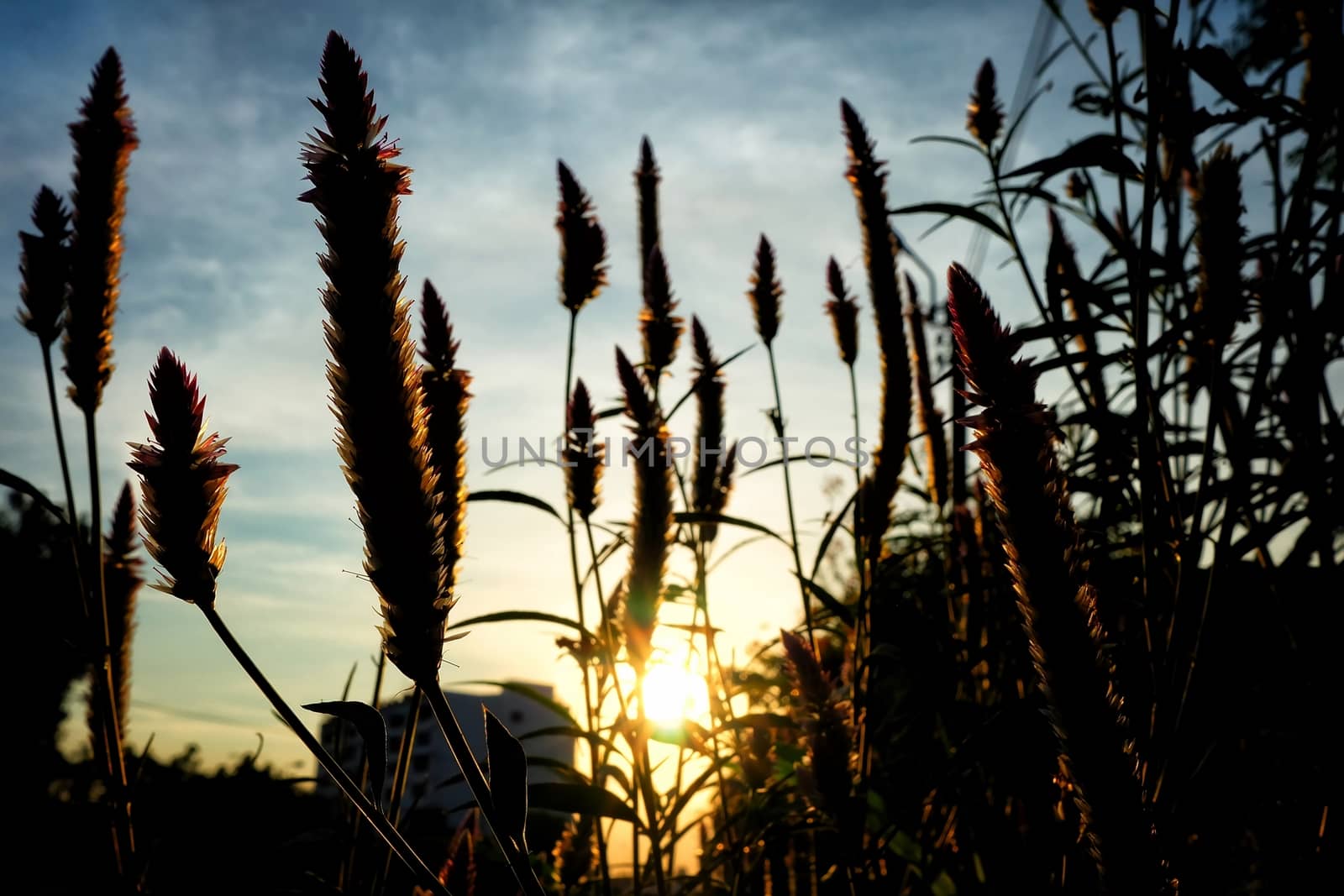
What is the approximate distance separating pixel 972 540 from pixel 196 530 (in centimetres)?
224

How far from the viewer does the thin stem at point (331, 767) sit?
0.56 metres

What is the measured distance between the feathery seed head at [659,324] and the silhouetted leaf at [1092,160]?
3.48ft

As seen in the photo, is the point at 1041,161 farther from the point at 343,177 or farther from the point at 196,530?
the point at 196,530

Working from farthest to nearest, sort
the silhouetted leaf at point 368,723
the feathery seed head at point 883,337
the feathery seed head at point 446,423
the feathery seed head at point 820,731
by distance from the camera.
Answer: the feathery seed head at point 883,337 → the feathery seed head at point 820,731 → the feathery seed head at point 446,423 → the silhouetted leaf at point 368,723

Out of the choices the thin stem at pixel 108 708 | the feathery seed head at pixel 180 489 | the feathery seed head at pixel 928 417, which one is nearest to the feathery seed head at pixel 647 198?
the feathery seed head at pixel 928 417

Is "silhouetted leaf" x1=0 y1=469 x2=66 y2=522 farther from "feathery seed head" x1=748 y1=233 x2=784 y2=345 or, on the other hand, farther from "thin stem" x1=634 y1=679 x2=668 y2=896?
"feathery seed head" x1=748 y1=233 x2=784 y2=345

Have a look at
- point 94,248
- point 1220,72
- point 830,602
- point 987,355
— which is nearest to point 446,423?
point 987,355

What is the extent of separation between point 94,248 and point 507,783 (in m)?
1.44

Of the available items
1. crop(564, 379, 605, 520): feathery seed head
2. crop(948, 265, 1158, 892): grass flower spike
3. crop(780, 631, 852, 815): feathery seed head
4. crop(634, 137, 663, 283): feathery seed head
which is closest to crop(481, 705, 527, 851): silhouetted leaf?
crop(948, 265, 1158, 892): grass flower spike

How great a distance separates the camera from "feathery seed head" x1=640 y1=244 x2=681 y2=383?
2301 millimetres

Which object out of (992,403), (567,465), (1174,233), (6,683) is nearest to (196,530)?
(992,403)

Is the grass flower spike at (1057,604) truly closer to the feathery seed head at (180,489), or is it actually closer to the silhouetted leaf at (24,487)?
the feathery seed head at (180,489)

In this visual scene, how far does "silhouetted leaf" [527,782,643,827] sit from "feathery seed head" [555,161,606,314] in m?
1.20

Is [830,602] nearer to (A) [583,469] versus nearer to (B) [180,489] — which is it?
(A) [583,469]
